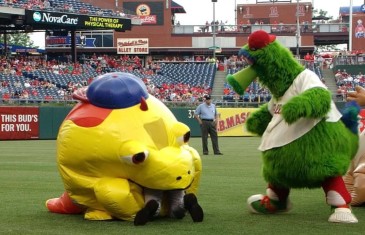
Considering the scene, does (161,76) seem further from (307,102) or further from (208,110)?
(307,102)

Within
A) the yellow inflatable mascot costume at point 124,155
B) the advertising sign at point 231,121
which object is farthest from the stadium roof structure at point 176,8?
the yellow inflatable mascot costume at point 124,155

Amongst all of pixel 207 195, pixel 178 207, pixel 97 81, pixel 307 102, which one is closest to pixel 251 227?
pixel 178 207

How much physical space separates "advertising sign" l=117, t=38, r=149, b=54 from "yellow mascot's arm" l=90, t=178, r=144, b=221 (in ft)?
167

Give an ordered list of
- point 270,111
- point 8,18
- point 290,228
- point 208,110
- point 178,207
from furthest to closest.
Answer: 1. point 8,18
2. point 208,110
3. point 270,111
4. point 178,207
5. point 290,228

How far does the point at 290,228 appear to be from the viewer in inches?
245

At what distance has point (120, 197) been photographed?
626cm

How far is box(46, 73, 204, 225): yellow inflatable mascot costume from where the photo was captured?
20.6ft

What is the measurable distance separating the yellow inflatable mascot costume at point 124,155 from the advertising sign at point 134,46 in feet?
166

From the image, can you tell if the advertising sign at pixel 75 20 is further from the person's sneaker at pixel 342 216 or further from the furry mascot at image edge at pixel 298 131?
the person's sneaker at pixel 342 216

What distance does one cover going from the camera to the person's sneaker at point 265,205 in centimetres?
719

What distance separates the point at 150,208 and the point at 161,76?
39898mm

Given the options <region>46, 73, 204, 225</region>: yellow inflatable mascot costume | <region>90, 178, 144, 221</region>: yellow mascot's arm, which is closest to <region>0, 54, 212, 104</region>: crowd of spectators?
<region>46, 73, 204, 225</region>: yellow inflatable mascot costume

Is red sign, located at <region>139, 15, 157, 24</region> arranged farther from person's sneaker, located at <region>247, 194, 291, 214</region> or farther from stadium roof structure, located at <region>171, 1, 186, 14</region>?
person's sneaker, located at <region>247, 194, 291, 214</region>

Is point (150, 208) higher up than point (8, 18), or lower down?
lower down
